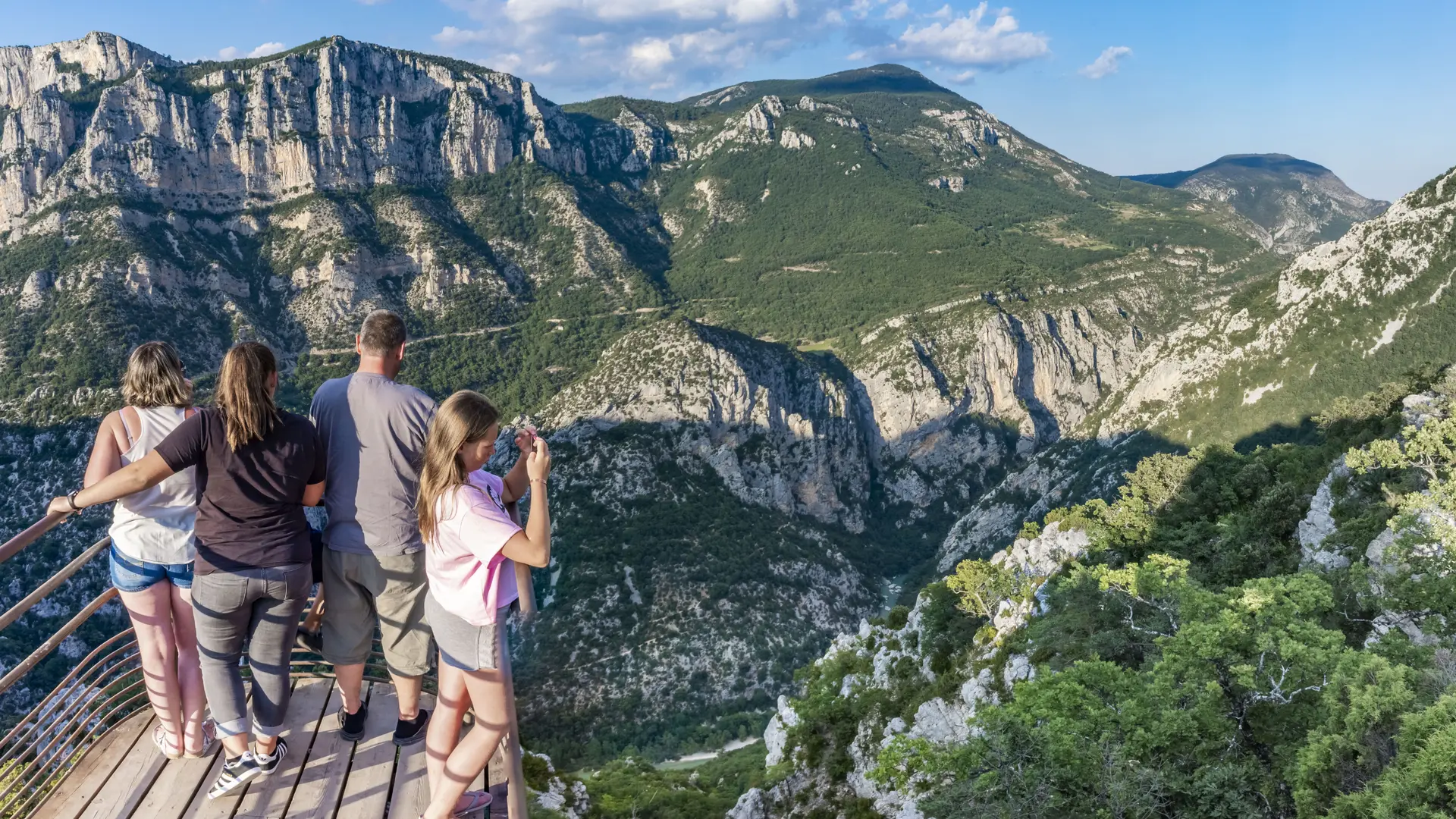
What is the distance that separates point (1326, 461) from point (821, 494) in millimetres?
72569

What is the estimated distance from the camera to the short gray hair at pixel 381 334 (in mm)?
6859

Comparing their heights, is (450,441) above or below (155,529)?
above

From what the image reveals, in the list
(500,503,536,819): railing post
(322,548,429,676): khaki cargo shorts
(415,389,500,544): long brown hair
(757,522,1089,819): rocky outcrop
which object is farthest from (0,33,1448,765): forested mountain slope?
(415,389,500,544): long brown hair

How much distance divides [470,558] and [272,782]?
309cm

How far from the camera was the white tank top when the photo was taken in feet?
21.8

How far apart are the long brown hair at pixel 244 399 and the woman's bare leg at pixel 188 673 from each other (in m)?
1.90

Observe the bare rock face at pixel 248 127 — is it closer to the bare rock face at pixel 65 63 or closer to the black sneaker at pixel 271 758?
the bare rock face at pixel 65 63

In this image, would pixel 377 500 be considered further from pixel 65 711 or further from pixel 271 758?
pixel 65 711

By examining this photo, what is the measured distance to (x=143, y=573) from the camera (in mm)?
6734

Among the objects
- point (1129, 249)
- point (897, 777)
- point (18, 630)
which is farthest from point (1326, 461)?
point (1129, 249)

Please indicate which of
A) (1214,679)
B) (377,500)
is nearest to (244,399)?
(377,500)

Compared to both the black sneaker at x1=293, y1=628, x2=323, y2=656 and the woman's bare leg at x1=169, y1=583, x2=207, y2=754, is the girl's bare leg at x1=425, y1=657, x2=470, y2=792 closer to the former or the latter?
the black sneaker at x1=293, y1=628, x2=323, y2=656

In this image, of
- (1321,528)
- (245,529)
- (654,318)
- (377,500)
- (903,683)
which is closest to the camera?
(245,529)

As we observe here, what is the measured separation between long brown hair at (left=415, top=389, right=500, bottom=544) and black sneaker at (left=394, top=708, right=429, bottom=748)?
2.49 meters
